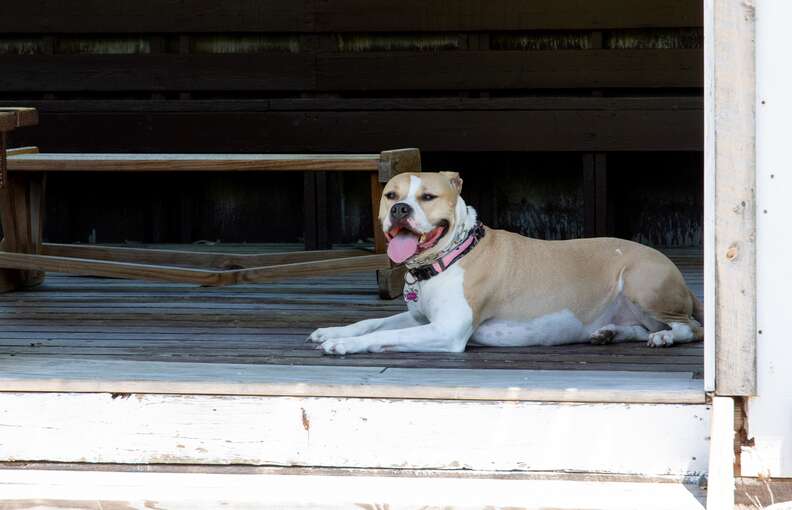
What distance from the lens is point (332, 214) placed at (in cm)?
802

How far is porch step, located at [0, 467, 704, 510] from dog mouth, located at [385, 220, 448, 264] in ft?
3.80

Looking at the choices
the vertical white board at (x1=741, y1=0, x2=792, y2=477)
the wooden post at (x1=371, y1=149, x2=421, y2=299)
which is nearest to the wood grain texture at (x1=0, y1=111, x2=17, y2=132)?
the wooden post at (x1=371, y1=149, x2=421, y2=299)

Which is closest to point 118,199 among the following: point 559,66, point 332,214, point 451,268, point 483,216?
point 332,214

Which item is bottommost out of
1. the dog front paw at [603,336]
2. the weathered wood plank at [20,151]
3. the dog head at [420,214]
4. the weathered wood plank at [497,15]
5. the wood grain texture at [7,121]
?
the dog front paw at [603,336]

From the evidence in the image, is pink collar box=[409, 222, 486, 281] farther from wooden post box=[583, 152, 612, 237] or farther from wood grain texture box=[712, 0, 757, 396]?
wooden post box=[583, 152, 612, 237]

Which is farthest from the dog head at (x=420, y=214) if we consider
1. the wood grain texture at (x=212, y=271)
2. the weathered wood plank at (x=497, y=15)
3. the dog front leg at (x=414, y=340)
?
the weathered wood plank at (x=497, y=15)

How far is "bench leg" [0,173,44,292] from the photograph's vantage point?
20.8 feet

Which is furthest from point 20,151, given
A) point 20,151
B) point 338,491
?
point 338,491

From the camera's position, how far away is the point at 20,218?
6.43 m

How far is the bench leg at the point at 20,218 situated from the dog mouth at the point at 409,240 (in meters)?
2.56

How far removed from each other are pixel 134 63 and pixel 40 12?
2.25 feet

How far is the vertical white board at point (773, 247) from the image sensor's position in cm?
335

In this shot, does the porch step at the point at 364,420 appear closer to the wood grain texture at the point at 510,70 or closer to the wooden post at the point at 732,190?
the wooden post at the point at 732,190

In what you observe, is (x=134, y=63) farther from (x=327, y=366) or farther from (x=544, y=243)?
(x=327, y=366)
